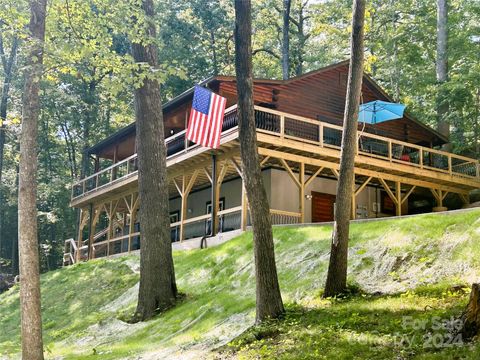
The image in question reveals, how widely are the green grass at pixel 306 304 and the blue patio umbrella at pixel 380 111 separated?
26.4 ft

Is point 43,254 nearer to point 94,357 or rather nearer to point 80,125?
point 80,125

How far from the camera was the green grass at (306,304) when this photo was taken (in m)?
6.49

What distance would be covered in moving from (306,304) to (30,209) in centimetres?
470

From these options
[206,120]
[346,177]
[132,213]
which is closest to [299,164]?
[206,120]

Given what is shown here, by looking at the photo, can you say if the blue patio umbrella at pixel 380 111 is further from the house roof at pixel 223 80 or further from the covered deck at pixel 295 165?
the house roof at pixel 223 80

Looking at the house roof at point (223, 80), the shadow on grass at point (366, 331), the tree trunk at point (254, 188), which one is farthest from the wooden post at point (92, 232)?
the shadow on grass at point (366, 331)

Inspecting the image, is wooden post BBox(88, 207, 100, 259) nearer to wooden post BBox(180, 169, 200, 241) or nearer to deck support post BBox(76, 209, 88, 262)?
deck support post BBox(76, 209, 88, 262)

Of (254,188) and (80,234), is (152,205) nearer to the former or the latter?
(254,188)

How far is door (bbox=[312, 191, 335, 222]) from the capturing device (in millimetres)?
20672

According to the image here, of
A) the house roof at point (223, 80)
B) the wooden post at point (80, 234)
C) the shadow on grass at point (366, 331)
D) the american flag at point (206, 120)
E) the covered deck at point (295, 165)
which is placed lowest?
the shadow on grass at point (366, 331)

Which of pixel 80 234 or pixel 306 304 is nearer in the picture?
pixel 306 304

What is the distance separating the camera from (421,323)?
20.1 ft

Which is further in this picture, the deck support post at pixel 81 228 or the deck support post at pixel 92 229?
the deck support post at pixel 81 228

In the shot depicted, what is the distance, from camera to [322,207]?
21.0 meters
